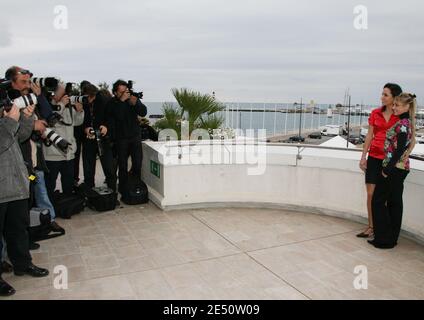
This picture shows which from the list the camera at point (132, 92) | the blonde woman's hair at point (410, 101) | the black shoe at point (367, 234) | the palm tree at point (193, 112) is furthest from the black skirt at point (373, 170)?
the palm tree at point (193, 112)

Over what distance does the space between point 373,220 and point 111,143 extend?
3.68m

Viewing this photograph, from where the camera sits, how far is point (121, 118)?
5.44m

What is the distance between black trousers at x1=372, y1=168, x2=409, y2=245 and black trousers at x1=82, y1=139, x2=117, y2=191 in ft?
11.6

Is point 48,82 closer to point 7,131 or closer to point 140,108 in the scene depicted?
point 140,108

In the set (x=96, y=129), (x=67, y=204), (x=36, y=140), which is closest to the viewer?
(x=36, y=140)

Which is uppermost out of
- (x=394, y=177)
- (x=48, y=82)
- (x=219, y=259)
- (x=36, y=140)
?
(x=48, y=82)

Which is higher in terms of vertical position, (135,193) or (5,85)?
(5,85)

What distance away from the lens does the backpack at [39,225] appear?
4012 millimetres

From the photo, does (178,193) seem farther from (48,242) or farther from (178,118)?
(178,118)

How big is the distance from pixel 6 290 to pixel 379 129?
12.5ft

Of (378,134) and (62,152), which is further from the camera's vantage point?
(62,152)

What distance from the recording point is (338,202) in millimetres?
4895

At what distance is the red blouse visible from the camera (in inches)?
155

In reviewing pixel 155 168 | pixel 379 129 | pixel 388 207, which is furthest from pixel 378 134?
pixel 155 168
